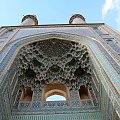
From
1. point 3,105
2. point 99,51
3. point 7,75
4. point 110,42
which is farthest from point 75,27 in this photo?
point 3,105

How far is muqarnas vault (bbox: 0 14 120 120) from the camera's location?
4910mm

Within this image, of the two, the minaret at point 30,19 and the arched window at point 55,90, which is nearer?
the arched window at point 55,90

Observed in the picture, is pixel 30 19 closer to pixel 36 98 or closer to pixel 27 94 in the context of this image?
pixel 27 94

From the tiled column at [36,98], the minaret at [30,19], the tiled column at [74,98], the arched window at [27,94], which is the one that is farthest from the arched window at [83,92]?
the minaret at [30,19]

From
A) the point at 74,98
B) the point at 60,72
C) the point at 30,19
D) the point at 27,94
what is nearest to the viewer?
the point at 74,98

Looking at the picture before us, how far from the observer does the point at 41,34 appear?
7211mm

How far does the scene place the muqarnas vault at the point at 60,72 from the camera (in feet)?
16.1

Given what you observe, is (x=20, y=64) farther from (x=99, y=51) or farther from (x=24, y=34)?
(x=99, y=51)

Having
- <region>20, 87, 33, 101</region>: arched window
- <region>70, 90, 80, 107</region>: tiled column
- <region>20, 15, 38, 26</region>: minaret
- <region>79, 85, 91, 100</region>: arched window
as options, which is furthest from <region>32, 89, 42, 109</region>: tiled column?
<region>20, 15, 38, 26</region>: minaret

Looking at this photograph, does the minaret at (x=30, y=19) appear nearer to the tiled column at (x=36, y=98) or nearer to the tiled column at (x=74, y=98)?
the tiled column at (x=36, y=98)

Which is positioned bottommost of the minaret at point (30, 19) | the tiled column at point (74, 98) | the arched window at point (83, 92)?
the tiled column at point (74, 98)

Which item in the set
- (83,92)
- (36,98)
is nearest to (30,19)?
(83,92)

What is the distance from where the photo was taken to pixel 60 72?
6.65 m

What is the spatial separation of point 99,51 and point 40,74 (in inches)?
65.9
